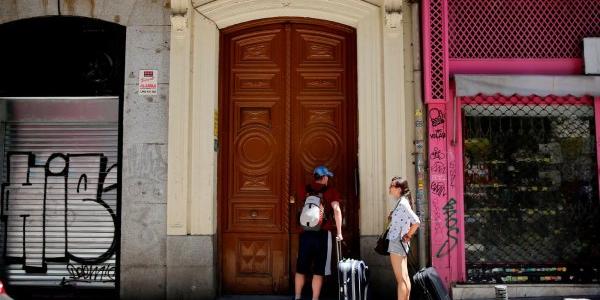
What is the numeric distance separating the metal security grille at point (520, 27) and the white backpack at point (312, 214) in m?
2.94

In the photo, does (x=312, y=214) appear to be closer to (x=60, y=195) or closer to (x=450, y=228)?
(x=450, y=228)

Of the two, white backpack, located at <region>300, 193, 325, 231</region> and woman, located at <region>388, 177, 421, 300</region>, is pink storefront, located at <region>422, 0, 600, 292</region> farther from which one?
white backpack, located at <region>300, 193, 325, 231</region>

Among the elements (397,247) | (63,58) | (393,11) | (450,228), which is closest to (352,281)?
(397,247)

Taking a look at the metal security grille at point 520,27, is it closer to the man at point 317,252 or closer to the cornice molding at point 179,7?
the man at point 317,252

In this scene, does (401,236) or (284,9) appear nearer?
(401,236)

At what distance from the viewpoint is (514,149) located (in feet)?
23.5

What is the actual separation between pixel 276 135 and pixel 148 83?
1.97 meters

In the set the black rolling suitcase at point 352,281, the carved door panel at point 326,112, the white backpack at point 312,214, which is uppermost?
the carved door panel at point 326,112

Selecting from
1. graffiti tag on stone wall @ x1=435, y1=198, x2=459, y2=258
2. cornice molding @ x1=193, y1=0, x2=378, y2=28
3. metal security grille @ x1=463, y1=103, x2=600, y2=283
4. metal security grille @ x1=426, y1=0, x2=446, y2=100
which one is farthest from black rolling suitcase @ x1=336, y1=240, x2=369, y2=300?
cornice molding @ x1=193, y1=0, x2=378, y2=28

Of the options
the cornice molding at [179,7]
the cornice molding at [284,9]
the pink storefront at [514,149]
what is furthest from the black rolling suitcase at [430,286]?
the cornice molding at [179,7]

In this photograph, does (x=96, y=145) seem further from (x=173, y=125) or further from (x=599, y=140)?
(x=599, y=140)

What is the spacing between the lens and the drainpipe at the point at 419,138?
22.4 feet

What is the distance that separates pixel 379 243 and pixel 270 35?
3.52 m

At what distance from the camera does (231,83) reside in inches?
295
